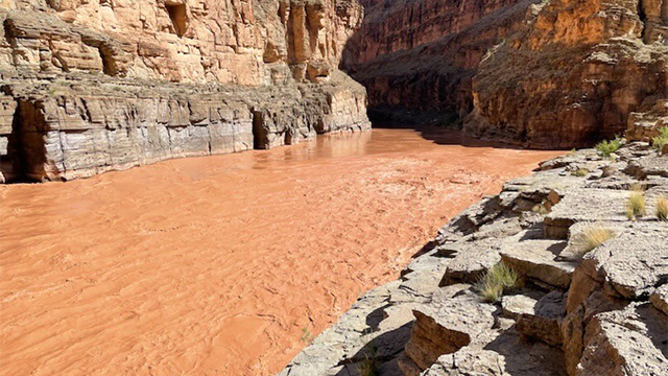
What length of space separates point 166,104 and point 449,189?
14.8 meters

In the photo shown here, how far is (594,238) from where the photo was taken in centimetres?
324

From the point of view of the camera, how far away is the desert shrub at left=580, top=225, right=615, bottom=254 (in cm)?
321

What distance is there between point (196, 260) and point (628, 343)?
725cm

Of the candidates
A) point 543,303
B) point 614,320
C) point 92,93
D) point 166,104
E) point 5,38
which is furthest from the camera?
point 166,104

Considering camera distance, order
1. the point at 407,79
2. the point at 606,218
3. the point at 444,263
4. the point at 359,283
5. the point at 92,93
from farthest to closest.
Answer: the point at 407,79 < the point at 92,93 < the point at 359,283 < the point at 444,263 < the point at 606,218

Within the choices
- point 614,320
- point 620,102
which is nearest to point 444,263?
point 614,320

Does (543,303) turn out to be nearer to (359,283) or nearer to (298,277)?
(359,283)

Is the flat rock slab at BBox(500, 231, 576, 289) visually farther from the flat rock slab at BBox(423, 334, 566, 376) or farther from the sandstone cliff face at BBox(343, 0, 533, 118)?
the sandstone cliff face at BBox(343, 0, 533, 118)

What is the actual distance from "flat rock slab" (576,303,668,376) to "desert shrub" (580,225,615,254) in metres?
1.20

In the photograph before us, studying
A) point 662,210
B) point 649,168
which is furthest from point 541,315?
point 649,168

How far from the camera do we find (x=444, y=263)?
5645mm

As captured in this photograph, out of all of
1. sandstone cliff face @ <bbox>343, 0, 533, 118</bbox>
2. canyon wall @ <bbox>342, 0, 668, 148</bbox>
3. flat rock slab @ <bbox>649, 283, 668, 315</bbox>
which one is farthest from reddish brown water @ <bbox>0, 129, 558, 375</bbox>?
sandstone cliff face @ <bbox>343, 0, 533, 118</bbox>

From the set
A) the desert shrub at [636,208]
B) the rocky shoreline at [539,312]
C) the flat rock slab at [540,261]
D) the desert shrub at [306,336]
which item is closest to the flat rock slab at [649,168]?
the rocky shoreline at [539,312]

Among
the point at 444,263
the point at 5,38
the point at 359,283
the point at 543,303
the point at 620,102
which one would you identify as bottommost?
the point at 359,283
